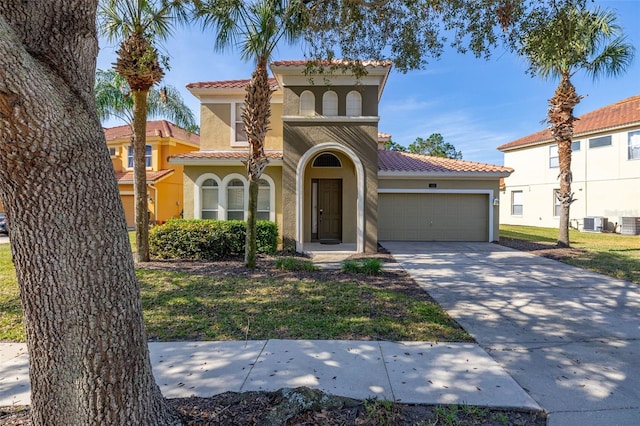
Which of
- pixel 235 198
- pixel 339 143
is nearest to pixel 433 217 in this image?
pixel 339 143

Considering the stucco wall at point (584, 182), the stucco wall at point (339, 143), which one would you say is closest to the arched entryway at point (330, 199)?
the stucco wall at point (339, 143)

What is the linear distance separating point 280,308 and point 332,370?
234cm

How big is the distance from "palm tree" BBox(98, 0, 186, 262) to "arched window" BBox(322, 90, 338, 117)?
17.6 ft

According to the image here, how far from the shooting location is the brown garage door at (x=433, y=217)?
15.6m

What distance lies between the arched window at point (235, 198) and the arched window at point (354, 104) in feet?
17.1

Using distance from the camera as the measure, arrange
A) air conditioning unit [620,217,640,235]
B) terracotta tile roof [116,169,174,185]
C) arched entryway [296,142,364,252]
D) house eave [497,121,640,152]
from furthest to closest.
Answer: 1. terracotta tile roof [116,169,174,185]
2. house eave [497,121,640,152]
3. air conditioning unit [620,217,640,235]
4. arched entryway [296,142,364,252]

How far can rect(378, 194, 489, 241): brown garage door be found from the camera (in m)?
15.6

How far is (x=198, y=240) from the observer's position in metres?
10.6

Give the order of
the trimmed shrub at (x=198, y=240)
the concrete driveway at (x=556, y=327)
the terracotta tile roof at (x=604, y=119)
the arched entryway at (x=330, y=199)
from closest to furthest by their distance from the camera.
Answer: the concrete driveway at (x=556, y=327), the trimmed shrub at (x=198, y=240), the arched entryway at (x=330, y=199), the terracotta tile roof at (x=604, y=119)

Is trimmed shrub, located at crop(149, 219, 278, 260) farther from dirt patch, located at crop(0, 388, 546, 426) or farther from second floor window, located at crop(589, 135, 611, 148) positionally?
second floor window, located at crop(589, 135, 611, 148)

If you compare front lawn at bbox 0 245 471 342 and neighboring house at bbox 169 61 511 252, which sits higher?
neighboring house at bbox 169 61 511 252

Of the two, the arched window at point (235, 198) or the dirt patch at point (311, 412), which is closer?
the dirt patch at point (311, 412)

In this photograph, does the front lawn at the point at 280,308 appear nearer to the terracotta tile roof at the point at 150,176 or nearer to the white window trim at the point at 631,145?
the terracotta tile roof at the point at 150,176

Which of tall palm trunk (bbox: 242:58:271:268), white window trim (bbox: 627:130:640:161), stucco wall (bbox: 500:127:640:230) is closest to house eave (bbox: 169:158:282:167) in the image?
tall palm trunk (bbox: 242:58:271:268)
